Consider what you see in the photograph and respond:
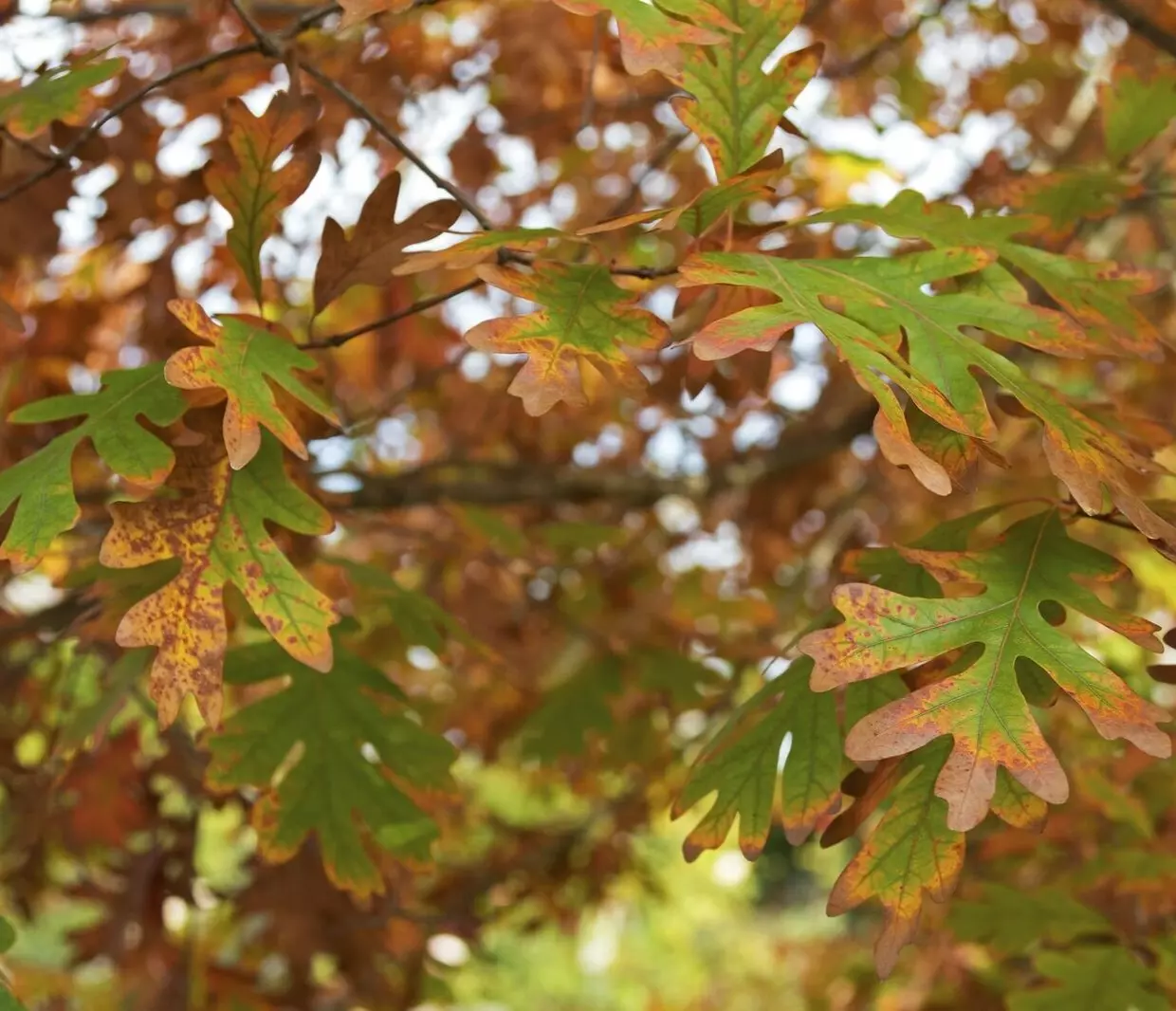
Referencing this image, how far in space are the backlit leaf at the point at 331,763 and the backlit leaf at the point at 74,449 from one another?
0.46 meters

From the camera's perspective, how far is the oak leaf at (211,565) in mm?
1125

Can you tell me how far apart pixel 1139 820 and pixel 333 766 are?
1154mm

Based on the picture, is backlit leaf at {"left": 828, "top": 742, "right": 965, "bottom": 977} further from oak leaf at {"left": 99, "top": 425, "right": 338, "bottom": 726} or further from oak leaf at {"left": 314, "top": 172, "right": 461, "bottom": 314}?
oak leaf at {"left": 314, "top": 172, "right": 461, "bottom": 314}

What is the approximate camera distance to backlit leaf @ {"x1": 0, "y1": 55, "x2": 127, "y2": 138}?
1344 mm

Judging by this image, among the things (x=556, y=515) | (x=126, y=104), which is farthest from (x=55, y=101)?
(x=556, y=515)

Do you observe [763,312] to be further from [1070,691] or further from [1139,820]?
[1139,820]

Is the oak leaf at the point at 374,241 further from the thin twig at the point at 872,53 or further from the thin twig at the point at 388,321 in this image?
the thin twig at the point at 872,53

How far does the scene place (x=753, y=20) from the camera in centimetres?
127

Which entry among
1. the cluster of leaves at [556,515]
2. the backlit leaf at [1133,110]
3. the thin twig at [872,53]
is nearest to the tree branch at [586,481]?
the cluster of leaves at [556,515]

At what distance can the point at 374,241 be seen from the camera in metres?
1.33

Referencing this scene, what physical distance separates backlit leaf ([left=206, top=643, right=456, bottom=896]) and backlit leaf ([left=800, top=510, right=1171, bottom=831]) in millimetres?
717

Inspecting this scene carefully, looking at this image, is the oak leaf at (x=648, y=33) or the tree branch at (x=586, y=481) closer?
the oak leaf at (x=648, y=33)

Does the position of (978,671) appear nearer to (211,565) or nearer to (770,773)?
(770,773)

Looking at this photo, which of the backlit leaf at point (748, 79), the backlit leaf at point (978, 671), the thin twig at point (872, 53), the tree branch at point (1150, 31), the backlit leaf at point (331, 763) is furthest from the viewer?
the thin twig at point (872, 53)
